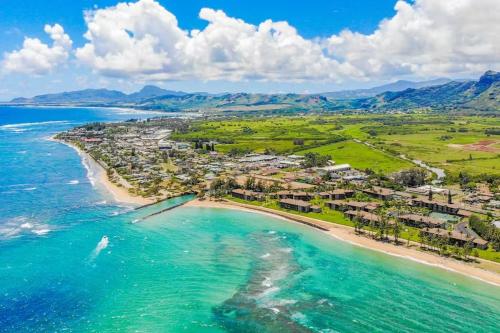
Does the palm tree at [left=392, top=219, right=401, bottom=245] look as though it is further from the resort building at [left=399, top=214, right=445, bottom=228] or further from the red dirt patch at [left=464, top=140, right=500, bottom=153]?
the red dirt patch at [left=464, top=140, right=500, bottom=153]

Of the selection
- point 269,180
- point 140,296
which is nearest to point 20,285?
point 140,296

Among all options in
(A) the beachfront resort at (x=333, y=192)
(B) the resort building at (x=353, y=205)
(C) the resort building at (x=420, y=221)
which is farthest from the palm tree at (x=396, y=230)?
(B) the resort building at (x=353, y=205)

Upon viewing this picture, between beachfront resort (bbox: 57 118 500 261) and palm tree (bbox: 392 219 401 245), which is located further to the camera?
beachfront resort (bbox: 57 118 500 261)

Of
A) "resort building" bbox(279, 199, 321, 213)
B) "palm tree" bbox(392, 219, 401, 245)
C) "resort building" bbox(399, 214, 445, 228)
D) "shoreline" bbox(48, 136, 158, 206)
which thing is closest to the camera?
"palm tree" bbox(392, 219, 401, 245)

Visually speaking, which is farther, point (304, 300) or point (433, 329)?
point (304, 300)

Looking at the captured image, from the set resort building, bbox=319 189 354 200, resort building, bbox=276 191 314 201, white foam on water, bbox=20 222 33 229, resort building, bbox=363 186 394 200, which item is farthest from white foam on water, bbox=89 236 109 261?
resort building, bbox=363 186 394 200

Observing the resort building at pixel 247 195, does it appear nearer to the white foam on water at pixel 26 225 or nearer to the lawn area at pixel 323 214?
the lawn area at pixel 323 214

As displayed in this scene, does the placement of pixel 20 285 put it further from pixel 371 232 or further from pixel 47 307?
pixel 371 232
